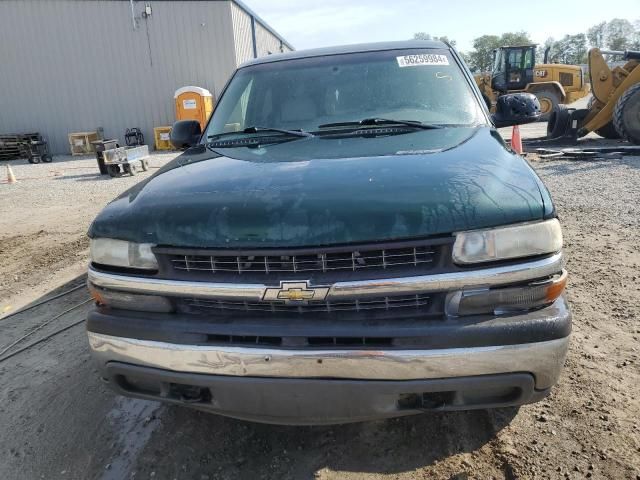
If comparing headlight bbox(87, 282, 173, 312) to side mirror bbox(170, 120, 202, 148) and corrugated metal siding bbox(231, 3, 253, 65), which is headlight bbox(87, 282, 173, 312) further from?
corrugated metal siding bbox(231, 3, 253, 65)

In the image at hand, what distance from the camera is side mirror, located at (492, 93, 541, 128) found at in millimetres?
3301

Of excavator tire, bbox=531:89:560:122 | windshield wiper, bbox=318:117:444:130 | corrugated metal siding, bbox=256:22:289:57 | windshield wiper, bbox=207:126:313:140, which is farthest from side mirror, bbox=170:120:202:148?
corrugated metal siding, bbox=256:22:289:57

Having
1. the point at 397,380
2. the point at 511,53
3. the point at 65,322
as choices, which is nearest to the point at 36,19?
the point at 511,53

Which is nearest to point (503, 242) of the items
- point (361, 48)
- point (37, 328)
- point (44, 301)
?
point (361, 48)

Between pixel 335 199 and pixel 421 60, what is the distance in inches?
74.4

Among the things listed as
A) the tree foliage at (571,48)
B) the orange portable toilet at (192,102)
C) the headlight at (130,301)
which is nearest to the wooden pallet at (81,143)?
the orange portable toilet at (192,102)

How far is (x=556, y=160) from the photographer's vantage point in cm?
1042

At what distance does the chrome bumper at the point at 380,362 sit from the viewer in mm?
1760

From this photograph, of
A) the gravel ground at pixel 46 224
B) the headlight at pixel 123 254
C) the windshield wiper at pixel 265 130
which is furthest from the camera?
the gravel ground at pixel 46 224

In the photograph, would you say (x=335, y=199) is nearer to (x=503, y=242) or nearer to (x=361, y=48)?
(x=503, y=242)

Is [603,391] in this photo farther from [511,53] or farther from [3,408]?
[511,53]

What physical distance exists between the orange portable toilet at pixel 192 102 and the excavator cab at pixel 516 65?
1035 cm

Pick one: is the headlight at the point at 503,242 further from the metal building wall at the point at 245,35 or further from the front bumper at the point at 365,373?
the metal building wall at the point at 245,35

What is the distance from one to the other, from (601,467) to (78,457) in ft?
7.87
